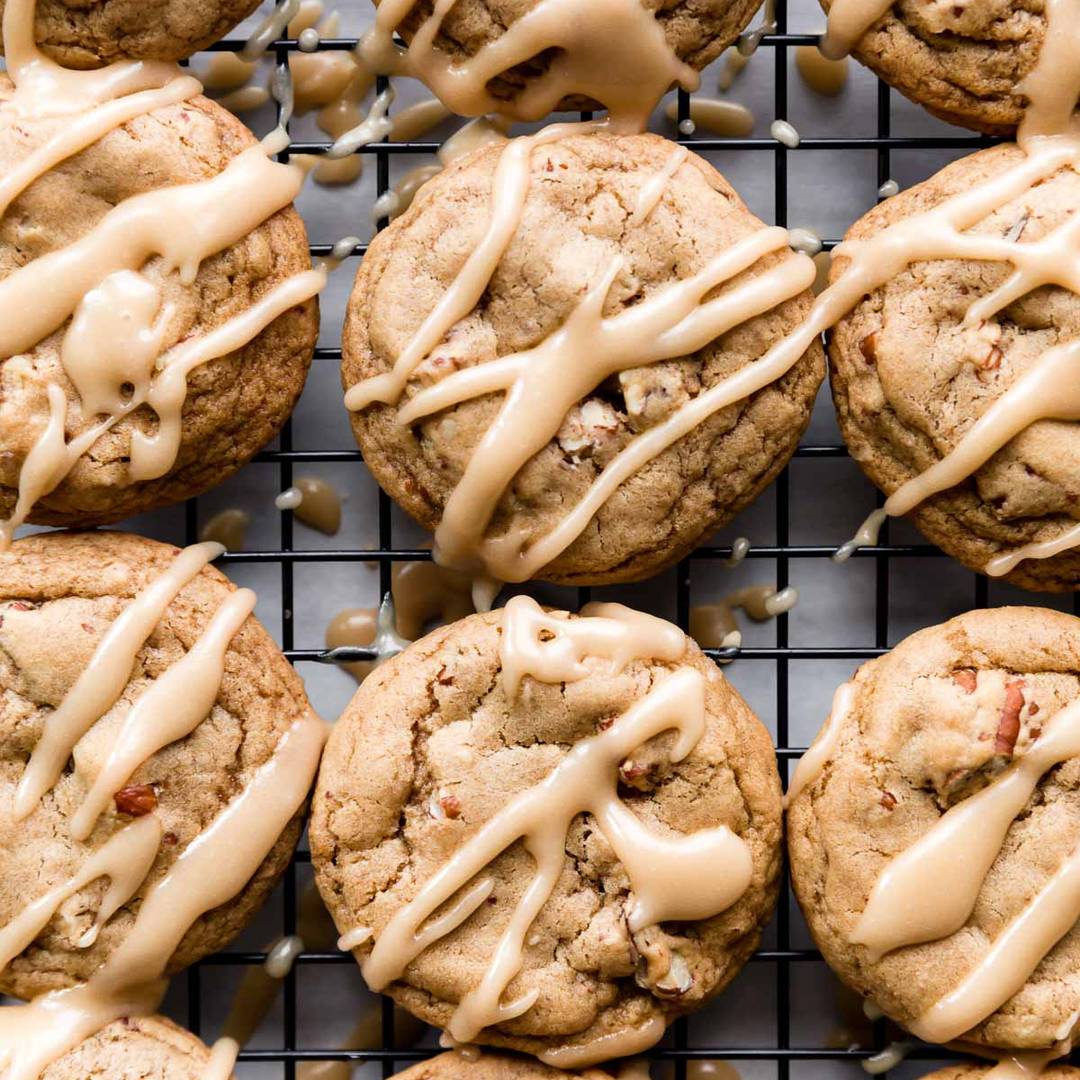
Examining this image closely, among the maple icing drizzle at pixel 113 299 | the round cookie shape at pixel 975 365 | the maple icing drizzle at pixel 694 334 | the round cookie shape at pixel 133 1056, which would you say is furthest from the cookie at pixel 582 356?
the round cookie shape at pixel 133 1056

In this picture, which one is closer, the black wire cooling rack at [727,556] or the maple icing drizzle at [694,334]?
the maple icing drizzle at [694,334]

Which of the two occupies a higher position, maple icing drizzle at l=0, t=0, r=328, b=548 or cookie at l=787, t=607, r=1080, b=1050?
maple icing drizzle at l=0, t=0, r=328, b=548

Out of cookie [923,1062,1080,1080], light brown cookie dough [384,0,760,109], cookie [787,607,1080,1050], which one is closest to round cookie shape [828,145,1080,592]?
cookie [787,607,1080,1050]

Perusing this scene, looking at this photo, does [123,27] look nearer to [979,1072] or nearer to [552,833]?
[552,833]

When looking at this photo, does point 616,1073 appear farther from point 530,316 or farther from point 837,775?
point 530,316

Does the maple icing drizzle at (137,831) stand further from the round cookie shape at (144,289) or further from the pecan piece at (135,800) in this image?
the round cookie shape at (144,289)

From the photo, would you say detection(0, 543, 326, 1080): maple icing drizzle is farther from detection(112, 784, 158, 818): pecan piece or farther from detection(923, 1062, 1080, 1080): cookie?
detection(923, 1062, 1080, 1080): cookie
